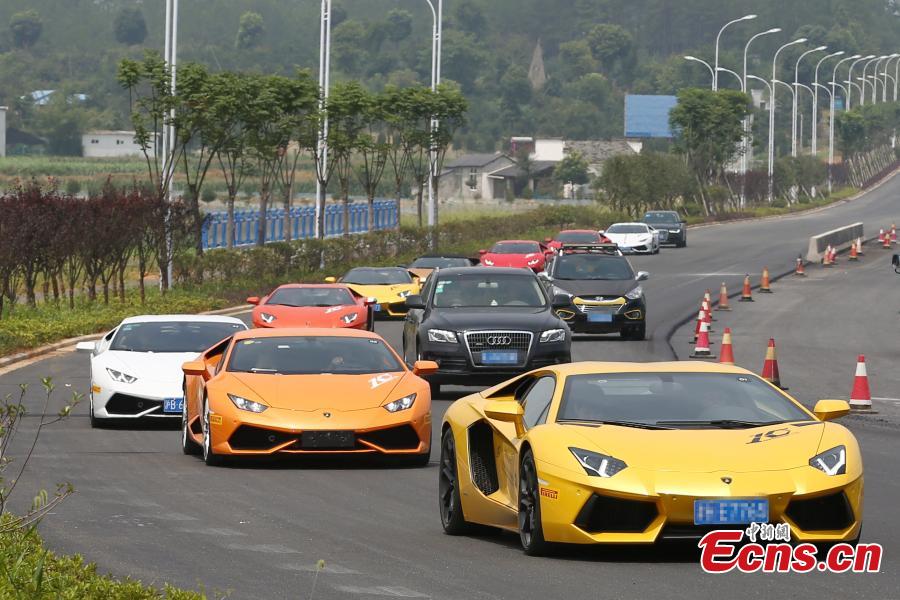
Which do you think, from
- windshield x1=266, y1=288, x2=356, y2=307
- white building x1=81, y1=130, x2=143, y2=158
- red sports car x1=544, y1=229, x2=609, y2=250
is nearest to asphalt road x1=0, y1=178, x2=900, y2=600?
windshield x1=266, y1=288, x2=356, y2=307

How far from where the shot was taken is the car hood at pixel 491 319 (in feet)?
71.9

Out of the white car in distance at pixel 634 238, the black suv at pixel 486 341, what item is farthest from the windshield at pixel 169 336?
the white car in distance at pixel 634 238

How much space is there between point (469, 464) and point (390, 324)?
26.3m

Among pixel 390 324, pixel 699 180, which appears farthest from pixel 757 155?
pixel 390 324

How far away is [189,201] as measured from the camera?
142 feet

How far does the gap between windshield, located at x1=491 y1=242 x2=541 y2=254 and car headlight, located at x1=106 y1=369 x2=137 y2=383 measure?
34.1 m

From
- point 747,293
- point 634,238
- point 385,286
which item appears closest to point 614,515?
point 385,286

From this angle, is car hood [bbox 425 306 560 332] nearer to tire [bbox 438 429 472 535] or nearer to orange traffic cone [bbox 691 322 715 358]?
orange traffic cone [bbox 691 322 715 358]

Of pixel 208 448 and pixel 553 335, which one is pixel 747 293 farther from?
pixel 208 448

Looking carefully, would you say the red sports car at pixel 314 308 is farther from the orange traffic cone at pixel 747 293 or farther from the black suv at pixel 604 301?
the orange traffic cone at pixel 747 293

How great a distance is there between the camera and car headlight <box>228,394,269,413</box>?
48.0ft

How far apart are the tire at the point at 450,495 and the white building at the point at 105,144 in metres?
172

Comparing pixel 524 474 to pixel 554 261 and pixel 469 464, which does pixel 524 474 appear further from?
pixel 554 261

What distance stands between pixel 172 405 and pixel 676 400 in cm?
955
